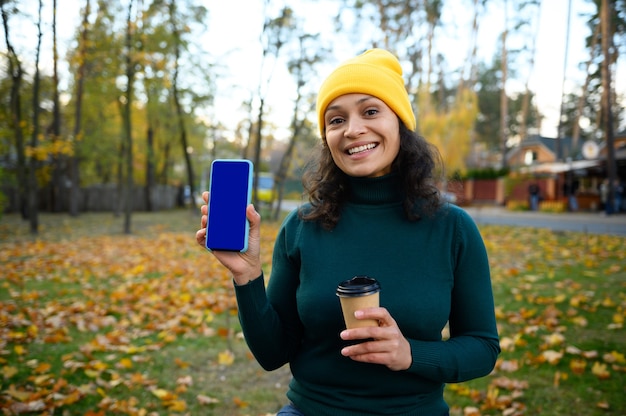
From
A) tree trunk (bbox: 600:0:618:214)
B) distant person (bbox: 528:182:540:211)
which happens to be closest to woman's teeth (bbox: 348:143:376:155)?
tree trunk (bbox: 600:0:618:214)

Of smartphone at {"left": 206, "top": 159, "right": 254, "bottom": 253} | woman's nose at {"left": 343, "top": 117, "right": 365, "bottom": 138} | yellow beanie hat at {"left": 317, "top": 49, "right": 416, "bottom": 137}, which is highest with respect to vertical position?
yellow beanie hat at {"left": 317, "top": 49, "right": 416, "bottom": 137}

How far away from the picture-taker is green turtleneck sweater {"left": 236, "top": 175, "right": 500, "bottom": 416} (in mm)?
1612

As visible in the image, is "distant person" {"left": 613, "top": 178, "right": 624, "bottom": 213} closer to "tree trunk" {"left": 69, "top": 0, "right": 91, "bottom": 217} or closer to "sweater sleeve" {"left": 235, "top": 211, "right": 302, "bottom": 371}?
"tree trunk" {"left": 69, "top": 0, "right": 91, "bottom": 217}

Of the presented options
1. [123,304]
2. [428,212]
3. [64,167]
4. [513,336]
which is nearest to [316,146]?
[428,212]

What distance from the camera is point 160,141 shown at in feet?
102

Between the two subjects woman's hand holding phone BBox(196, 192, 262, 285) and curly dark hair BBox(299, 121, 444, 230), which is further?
curly dark hair BBox(299, 121, 444, 230)

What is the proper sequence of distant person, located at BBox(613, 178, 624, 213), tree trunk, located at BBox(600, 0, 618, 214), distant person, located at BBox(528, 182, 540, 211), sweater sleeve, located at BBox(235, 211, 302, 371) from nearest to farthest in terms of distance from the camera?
sweater sleeve, located at BBox(235, 211, 302, 371)
tree trunk, located at BBox(600, 0, 618, 214)
distant person, located at BBox(613, 178, 624, 213)
distant person, located at BBox(528, 182, 540, 211)

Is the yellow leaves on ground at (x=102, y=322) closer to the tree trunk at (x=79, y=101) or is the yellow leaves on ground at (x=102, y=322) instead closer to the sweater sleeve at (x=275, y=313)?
the sweater sleeve at (x=275, y=313)

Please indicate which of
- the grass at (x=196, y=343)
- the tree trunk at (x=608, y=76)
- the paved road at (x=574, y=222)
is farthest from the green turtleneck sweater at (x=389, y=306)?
the tree trunk at (x=608, y=76)

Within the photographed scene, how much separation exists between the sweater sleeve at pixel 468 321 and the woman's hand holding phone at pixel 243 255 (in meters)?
0.62

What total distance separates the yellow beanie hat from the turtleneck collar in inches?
10.2

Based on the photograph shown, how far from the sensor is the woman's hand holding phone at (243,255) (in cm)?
157

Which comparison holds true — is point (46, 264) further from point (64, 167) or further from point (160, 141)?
point (160, 141)

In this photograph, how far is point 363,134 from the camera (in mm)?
1756
